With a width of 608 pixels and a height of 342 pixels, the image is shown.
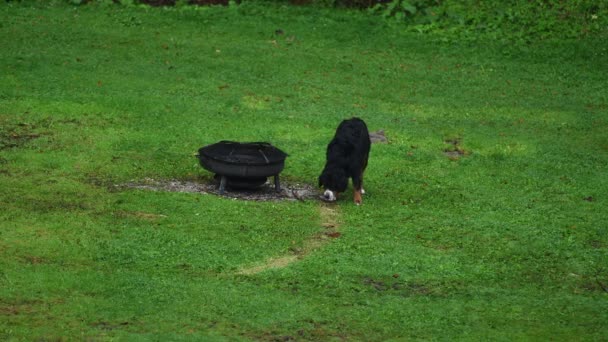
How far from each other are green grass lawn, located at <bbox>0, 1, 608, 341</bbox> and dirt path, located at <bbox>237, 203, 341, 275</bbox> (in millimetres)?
81

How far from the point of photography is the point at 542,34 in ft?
99.5

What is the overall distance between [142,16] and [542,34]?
38.2ft

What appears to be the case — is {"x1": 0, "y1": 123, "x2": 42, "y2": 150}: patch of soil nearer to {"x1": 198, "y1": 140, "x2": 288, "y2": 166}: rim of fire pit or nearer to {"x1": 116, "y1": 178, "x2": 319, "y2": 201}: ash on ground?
{"x1": 116, "y1": 178, "x2": 319, "y2": 201}: ash on ground

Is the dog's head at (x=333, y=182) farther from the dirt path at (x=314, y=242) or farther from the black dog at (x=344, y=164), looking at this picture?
the dirt path at (x=314, y=242)

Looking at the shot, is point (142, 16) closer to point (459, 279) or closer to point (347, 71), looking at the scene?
point (347, 71)

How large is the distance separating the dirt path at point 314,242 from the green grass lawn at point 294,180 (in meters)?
0.08

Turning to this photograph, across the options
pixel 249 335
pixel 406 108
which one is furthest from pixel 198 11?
pixel 249 335

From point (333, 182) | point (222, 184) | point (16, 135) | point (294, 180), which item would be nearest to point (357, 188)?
point (333, 182)

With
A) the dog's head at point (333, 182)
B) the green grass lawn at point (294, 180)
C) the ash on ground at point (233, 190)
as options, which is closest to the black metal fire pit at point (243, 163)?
the ash on ground at point (233, 190)

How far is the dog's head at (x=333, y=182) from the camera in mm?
18609

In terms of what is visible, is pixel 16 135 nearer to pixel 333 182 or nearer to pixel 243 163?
pixel 243 163

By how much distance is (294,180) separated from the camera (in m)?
20.2

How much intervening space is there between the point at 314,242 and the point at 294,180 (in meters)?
3.54

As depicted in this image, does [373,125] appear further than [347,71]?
No
